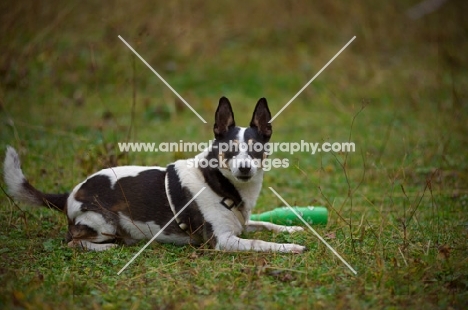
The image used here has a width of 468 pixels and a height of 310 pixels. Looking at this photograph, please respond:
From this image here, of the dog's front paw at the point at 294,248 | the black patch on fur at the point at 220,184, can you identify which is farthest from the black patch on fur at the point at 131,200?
the dog's front paw at the point at 294,248

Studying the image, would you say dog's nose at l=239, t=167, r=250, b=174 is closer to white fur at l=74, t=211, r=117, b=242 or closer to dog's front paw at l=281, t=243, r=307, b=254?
dog's front paw at l=281, t=243, r=307, b=254

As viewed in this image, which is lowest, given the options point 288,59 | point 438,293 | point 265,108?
point 438,293

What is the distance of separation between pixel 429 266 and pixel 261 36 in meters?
10.9

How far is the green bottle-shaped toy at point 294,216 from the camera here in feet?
18.8

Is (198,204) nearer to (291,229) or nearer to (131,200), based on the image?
(131,200)

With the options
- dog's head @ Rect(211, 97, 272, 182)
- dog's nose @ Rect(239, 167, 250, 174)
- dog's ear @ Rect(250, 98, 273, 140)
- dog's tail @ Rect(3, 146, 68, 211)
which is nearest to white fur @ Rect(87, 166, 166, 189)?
dog's tail @ Rect(3, 146, 68, 211)

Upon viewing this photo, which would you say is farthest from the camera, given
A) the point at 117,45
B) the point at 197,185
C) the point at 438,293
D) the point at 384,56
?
the point at 384,56

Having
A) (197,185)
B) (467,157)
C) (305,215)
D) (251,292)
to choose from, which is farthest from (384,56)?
(251,292)

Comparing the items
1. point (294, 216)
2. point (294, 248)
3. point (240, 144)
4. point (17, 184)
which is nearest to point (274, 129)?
point (294, 216)

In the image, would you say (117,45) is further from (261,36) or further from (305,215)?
(305,215)

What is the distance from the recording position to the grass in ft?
13.7

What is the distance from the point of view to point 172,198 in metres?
5.12

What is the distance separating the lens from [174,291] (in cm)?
411

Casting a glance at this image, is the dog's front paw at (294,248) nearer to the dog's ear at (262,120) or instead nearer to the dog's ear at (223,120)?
the dog's ear at (262,120)
